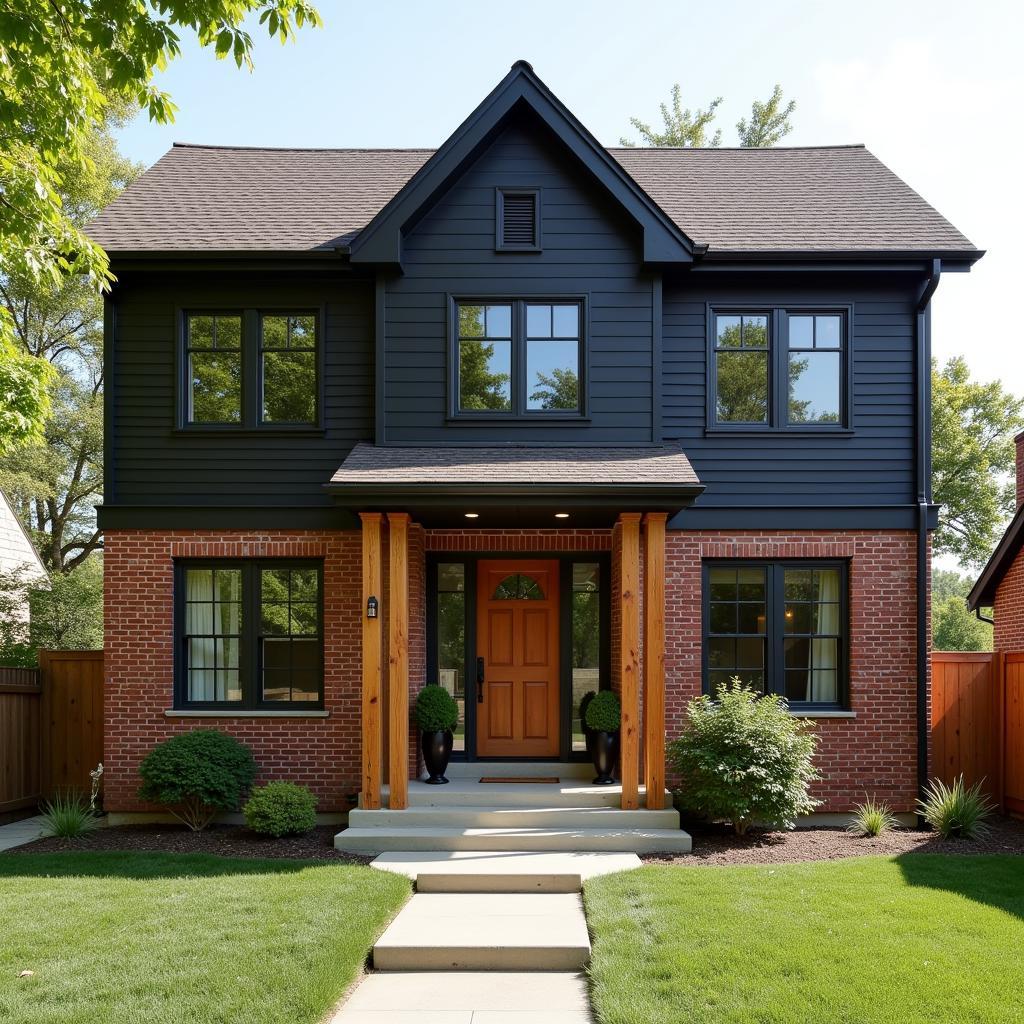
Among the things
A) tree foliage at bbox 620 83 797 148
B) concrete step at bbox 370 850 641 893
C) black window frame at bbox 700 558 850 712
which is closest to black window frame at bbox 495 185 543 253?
black window frame at bbox 700 558 850 712

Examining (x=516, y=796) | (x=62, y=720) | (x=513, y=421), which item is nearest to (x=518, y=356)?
(x=513, y=421)

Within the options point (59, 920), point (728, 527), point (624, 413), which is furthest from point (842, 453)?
point (59, 920)

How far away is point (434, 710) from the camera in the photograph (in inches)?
409

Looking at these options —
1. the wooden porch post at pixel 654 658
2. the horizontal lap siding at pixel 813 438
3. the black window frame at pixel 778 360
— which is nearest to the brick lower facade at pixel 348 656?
the horizontal lap siding at pixel 813 438

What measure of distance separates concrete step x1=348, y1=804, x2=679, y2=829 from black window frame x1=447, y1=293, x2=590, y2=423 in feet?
13.7

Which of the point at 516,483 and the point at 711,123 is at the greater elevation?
the point at 711,123

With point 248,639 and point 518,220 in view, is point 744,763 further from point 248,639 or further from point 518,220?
point 518,220

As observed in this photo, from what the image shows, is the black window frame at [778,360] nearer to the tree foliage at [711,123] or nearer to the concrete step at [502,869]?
the concrete step at [502,869]

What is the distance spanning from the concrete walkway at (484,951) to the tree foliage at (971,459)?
2368 cm

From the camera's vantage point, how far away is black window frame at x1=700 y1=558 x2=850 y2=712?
10516 millimetres

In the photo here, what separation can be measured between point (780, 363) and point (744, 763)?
4.53 metres

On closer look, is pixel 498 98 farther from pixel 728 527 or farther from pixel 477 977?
pixel 477 977

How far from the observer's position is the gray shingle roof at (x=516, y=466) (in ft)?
30.3

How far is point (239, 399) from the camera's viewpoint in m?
10.7
